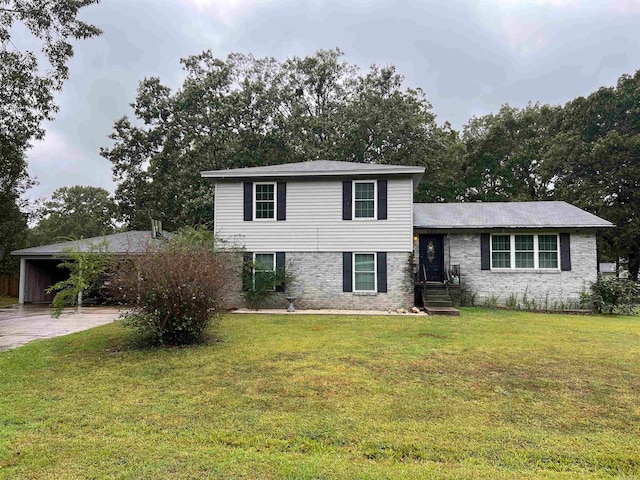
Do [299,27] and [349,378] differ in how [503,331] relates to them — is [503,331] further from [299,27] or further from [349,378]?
[299,27]

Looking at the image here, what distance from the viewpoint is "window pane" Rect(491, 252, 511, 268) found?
1463 centimetres

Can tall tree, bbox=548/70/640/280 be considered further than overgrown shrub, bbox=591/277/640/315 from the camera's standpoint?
Yes

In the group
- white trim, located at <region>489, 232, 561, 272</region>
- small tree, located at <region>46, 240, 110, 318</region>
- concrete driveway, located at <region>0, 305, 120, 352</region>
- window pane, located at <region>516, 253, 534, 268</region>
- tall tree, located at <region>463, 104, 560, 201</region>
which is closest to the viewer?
small tree, located at <region>46, 240, 110, 318</region>

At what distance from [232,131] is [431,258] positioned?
15223mm

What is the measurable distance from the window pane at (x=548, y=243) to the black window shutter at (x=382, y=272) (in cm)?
560

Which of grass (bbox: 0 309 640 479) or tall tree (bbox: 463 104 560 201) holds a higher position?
tall tree (bbox: 463 104 560 201)

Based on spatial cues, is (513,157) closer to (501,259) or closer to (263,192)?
(501,259)

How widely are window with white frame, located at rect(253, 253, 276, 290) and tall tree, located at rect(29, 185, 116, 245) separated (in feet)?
88.2

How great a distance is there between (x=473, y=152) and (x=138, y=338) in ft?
81.1

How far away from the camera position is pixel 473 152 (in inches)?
1072

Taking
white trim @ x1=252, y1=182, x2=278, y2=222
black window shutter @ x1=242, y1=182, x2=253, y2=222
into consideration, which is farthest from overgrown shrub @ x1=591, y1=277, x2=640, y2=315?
black window shutter @ x1=242, y1=182, x2=253, y2=222

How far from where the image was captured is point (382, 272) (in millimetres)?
14055

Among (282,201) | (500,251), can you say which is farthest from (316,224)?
(500,251)

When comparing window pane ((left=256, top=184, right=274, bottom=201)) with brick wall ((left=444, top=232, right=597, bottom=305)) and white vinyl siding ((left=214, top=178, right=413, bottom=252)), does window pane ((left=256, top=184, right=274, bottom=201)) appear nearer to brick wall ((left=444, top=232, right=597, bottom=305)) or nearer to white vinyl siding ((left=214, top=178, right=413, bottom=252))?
white vinyl siding ((left=214, top=178, right=413, bottom=252))
